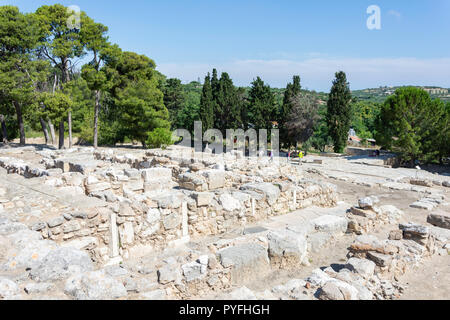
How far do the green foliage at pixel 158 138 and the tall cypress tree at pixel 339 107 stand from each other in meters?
13.6

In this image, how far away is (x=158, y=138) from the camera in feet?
77.6

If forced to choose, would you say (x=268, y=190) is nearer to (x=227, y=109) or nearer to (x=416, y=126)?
(x=416, y=126)

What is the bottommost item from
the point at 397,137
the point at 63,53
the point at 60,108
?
the point at 397,137

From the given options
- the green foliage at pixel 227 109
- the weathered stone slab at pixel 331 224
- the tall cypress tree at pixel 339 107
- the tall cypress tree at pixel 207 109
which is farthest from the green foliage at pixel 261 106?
the weathered stone slab at pixel 331 224

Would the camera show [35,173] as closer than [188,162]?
Yes

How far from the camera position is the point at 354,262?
4992 millimetres

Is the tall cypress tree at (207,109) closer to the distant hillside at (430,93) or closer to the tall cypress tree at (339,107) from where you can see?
the tall cypress tree at (339,107)

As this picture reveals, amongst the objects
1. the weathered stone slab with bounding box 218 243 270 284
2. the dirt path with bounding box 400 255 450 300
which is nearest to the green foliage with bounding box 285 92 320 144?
the dirt path with bounding box 400 255 450 300

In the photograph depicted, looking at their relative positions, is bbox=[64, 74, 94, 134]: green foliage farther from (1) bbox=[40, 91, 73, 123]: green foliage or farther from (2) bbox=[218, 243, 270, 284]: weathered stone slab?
→ (2) bbox=[218, 243, 270, 284]: weathered stone slab

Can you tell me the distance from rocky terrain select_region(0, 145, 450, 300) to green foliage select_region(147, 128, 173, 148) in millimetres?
13773

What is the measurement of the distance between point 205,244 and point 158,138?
18403mm
